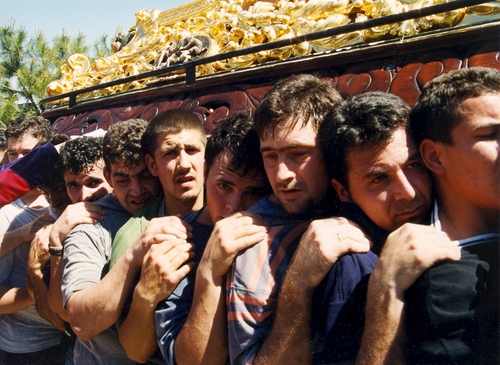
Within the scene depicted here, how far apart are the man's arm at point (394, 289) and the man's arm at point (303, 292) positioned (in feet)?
0.31

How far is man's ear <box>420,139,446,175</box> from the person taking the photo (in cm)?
99

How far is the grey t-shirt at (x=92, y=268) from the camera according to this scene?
4.49 ft

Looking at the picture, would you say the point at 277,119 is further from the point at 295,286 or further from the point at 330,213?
the point at 295,286

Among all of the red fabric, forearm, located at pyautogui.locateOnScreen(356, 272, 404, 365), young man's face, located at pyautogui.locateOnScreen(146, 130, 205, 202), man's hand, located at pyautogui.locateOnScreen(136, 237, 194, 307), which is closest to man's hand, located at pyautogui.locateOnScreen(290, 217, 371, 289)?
forearm, located at pyautogui.locateOnScreen(356, 272, 404, 365)

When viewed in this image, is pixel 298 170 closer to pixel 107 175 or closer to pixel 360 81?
pixel 360 81

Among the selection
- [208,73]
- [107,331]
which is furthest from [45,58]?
[107,331]

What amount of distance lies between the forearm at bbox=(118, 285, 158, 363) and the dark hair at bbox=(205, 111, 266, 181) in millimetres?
415

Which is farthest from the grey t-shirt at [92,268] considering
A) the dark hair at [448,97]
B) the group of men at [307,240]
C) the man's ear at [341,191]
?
the dark hair at [448,97]

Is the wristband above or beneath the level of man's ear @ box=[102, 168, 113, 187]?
beneath

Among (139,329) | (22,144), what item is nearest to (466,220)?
(139,329)

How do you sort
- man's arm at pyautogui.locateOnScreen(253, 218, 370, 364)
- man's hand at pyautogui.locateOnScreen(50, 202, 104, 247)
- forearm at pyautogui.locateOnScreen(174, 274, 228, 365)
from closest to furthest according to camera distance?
1. man's arm at pyautogui.locateOnScreen(253, 218, 370, 364)
2. forearm at pyautogui.locateOnScreen(174, 274, 228, 365)
3. man's hand at pyautogui.locateOnScreen(50, 202, 104, 247)

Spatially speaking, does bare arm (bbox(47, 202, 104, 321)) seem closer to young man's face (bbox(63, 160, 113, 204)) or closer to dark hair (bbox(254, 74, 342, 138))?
young man's face (bbox(63, 160, 113, 204))

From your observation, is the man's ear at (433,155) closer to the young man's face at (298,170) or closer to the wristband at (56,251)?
the young man's face at (298,170)

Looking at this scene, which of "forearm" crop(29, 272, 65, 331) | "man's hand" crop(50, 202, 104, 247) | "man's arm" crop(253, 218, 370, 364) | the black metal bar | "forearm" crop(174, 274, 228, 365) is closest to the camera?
"man's arm" crop(253, 218, 370, 364)
